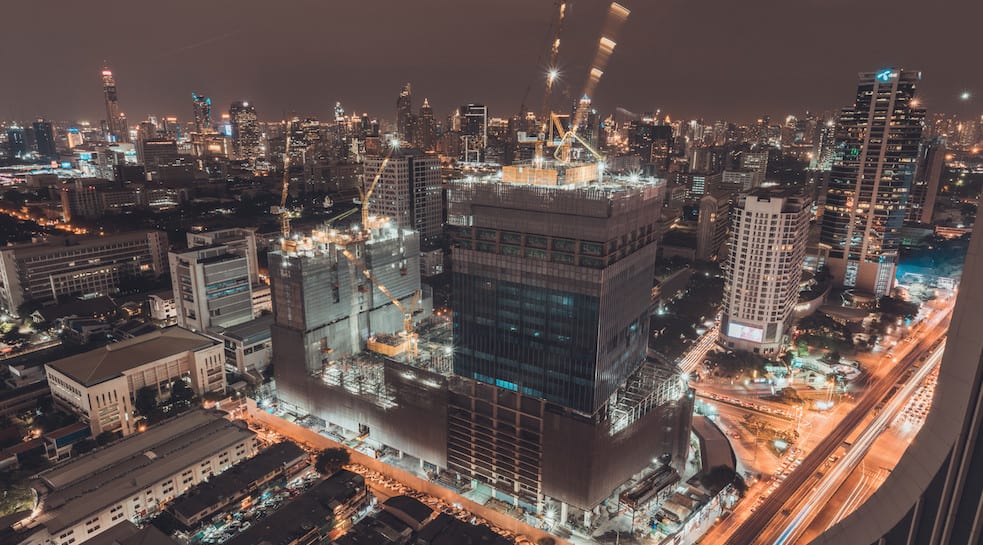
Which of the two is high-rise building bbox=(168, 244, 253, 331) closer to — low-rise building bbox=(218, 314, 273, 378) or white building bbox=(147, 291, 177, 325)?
low-rise building bbox=(218, 314, 273, 378)

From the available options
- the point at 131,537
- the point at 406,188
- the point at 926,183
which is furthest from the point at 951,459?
the point at 926,183

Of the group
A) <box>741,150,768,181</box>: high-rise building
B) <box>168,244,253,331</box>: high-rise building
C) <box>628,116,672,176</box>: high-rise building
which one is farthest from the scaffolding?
<box>628,116,672,176</box>: high-rise building

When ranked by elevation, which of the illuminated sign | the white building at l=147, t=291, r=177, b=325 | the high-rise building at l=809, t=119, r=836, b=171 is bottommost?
the white building at l=147, t=291, r=177, b=325

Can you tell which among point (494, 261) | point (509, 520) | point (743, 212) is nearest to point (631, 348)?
point (494, 261)

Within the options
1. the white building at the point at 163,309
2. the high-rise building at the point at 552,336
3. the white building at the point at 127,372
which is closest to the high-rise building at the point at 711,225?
the high-rise building at the point at 552,336

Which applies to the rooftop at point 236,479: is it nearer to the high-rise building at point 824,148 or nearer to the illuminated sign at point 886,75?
the illuminated sign at point 886,75

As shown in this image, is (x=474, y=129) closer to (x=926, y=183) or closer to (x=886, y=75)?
(x=926, y=183)

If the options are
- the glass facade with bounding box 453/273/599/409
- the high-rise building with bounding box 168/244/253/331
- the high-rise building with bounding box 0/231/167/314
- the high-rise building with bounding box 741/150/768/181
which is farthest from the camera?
the high-rise building with bounding box 741/150/768/181

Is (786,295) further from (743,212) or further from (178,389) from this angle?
(178,389)
